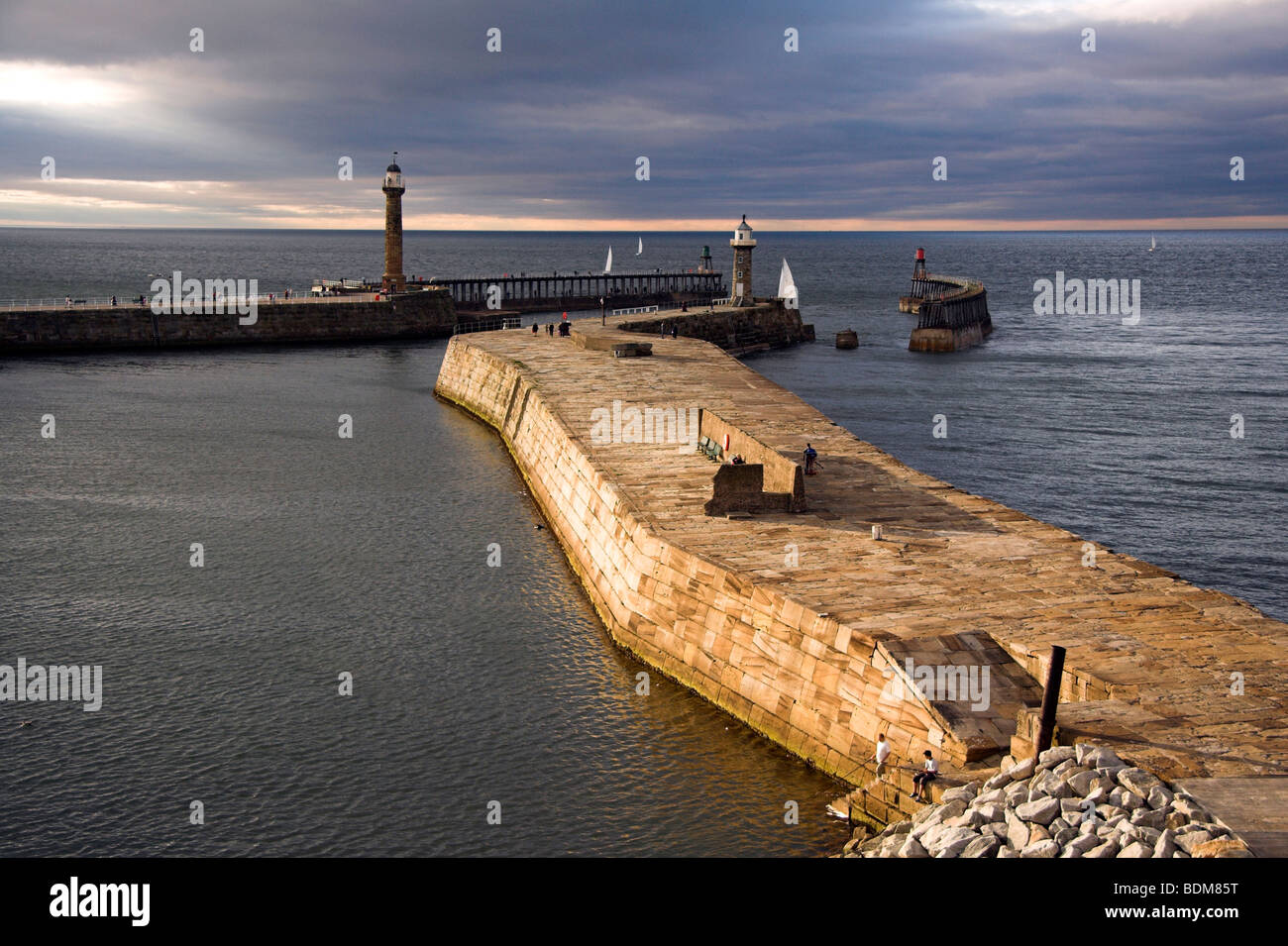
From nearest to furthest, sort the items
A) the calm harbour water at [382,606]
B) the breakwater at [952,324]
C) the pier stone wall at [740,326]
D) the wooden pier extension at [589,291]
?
the calm harbour water at [382,606] → the pier stone wall at [740,326] → the breakwater at [952,324] → the wooden pier extension at [589,291]

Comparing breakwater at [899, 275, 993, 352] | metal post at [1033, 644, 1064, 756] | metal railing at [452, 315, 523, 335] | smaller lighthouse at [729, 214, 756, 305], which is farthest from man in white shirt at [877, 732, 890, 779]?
smaller lighthouse at [729, 214, 756, 305]

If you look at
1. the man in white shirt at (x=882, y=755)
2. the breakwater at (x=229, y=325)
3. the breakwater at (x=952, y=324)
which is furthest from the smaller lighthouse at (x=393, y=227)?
the man in white shirt at (x=882, y=755)

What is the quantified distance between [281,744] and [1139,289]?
541 ft

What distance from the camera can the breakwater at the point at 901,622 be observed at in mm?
16422

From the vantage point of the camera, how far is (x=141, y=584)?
28.1 m

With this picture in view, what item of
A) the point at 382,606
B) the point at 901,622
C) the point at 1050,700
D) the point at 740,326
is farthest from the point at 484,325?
the point at 1050,700

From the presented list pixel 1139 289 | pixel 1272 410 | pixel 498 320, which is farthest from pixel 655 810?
pixel 1139 289

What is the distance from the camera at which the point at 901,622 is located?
19469 mm

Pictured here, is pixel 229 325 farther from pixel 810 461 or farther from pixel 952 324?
pixel 810 461

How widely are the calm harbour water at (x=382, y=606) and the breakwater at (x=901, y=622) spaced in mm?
1104

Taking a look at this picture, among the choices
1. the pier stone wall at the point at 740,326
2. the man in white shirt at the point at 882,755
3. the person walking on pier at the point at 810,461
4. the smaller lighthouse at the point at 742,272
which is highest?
the smaller lighthouse at the point at 742,272

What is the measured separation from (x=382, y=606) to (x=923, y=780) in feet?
49.5

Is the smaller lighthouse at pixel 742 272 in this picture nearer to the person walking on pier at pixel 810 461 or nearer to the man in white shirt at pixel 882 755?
the person walking on pier at pixel 810 461

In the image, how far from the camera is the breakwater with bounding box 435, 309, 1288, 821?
16422mm
